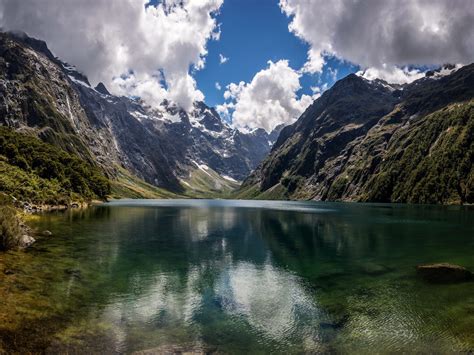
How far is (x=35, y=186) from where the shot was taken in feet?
412

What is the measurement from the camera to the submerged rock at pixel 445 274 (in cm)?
3912

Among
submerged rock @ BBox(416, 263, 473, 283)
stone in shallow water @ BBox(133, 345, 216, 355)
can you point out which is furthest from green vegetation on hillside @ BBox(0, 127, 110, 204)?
submerged rock @ BBox(416, 263, 473, 283)

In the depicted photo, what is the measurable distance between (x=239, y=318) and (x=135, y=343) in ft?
28.9

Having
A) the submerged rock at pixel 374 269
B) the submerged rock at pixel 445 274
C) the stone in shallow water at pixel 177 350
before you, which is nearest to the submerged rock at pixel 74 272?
the stone in shallow water at pixel 177 350

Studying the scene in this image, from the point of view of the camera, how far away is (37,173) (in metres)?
143

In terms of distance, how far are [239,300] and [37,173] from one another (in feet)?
440

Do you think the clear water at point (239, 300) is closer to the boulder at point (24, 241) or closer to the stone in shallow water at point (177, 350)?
the stone in shallow water at point (177, 350)

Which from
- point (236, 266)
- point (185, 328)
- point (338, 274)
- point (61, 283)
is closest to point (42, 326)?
point (185, 328)

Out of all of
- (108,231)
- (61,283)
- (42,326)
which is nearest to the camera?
(42,326)

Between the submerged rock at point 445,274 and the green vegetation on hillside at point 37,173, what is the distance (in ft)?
347

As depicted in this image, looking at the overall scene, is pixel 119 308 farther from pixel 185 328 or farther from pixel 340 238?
pixel 340 238

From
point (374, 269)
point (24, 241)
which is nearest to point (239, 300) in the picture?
point (374, 269)

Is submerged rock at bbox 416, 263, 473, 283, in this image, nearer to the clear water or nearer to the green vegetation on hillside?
the clear water

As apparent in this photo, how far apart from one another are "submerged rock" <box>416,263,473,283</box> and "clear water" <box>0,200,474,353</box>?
155cm
